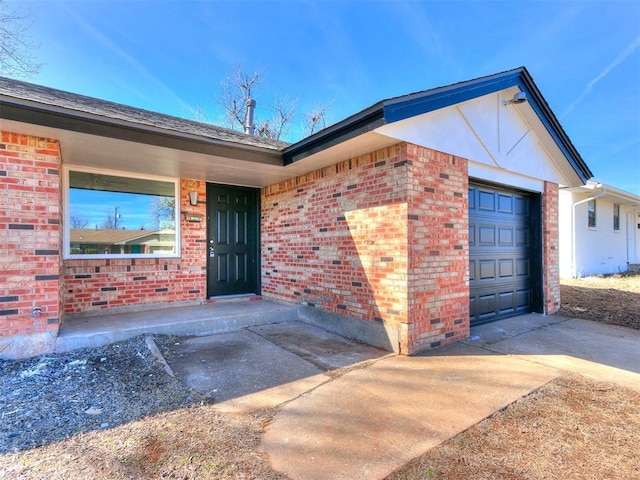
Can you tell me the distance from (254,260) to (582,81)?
64.2 feet

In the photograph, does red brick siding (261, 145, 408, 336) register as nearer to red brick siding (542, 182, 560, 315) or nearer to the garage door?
the garage door

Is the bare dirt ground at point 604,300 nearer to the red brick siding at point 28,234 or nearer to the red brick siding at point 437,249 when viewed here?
the red brick siding at point 437,249

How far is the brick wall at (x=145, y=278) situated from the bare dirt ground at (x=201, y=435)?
6.48ft

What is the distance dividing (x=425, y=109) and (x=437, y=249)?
178 centimetres

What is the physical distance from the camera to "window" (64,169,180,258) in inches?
206

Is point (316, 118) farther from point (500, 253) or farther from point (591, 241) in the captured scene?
point (500, 253)

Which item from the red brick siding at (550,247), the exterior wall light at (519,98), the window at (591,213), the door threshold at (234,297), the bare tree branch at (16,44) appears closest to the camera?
the exterior wall light at (519,98)

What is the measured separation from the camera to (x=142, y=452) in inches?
82.0

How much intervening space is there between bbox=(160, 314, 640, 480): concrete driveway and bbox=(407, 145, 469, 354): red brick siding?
330 millimetres

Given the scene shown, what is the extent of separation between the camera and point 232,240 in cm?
685

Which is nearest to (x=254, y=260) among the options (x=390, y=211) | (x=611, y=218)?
(x=390, y=211)

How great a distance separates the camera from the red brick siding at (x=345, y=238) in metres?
4.20

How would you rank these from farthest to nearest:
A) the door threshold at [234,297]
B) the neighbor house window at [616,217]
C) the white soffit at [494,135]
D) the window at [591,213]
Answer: the neighbor house window at [616,217] < the window at [591,213] < the door threshold at [234,297] < the white soffit at [494,135]

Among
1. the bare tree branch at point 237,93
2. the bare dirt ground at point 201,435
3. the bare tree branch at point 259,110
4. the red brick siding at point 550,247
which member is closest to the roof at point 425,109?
the red brick siding at point 550,247
